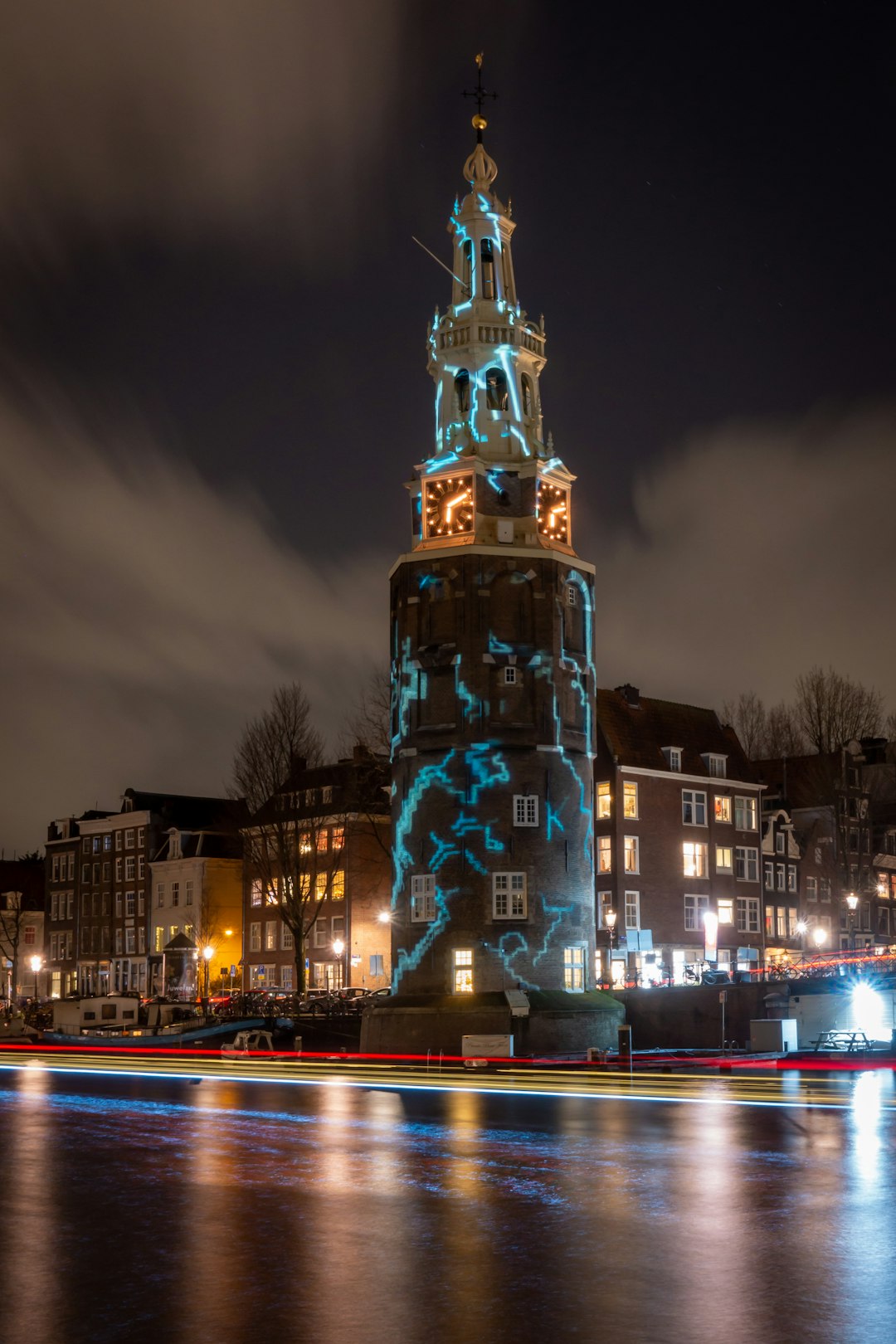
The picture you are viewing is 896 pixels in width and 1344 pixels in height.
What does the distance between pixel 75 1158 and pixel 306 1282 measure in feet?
32.6

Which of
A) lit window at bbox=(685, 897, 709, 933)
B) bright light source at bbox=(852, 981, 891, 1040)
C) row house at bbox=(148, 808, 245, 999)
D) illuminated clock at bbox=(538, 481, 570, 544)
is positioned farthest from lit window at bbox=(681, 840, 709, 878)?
row house at bbox=(148, 808, 245, 999)

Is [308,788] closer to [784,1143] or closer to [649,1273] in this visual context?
[784,1143]

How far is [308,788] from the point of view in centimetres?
8444

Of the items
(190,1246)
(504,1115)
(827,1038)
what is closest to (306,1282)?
(190,1246)

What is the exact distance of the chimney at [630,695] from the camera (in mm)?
77438

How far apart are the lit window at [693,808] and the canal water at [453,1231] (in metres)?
51.0

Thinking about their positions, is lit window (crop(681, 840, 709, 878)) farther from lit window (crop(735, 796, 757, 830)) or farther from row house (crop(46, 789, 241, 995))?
row house (crop(46, 789, 241, 995))

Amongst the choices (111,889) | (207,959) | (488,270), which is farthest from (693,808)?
(111,889)

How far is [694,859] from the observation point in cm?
7638

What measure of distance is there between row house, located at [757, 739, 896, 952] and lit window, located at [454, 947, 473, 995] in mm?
28771

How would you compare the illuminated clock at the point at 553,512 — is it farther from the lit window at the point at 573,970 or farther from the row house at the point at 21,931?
the row house at the point at 21,931

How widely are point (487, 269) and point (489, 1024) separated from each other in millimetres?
31275

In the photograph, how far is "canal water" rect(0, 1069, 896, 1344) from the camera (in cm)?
1081

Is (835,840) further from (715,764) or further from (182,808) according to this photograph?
(182,808)
